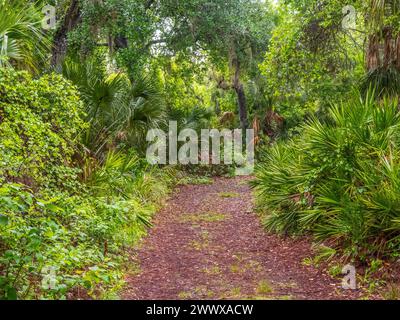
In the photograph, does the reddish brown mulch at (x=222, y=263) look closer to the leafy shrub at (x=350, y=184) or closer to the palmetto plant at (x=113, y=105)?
the leafy shrub at (x=350, y=184)

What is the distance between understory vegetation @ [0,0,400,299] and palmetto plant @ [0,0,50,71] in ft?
0.08

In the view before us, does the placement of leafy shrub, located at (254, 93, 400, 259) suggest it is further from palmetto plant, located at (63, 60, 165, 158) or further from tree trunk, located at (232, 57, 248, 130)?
tree trunk, located at (232, 57, 248, 130)

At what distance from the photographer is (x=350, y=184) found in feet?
20.4

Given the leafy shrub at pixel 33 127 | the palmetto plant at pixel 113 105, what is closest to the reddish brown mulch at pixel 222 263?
the leafy shrub at pixel 33 127

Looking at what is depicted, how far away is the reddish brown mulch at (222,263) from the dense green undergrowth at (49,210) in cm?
46

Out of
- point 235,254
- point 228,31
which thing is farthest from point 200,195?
point 235,254

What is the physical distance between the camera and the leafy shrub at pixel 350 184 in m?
5.38

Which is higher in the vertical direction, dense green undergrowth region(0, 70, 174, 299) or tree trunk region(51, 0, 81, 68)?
tree trunk region(51, 0, 81, 68)

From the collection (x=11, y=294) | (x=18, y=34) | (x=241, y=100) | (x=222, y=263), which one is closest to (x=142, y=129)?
(x=18, y=34)

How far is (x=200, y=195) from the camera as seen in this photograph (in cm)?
1275

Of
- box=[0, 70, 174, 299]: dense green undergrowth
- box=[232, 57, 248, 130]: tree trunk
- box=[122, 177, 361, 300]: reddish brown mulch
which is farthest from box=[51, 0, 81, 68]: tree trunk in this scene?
box=[232, 57, 248, 130]: tree trunk

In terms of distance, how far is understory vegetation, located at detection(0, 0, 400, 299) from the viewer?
4.83 m

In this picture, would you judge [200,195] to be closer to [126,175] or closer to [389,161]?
[126,175]

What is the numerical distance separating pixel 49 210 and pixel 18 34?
2.80 meters
